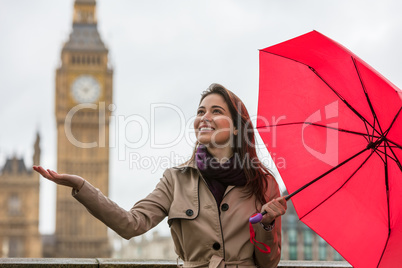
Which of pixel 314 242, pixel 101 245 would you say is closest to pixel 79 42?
pixel 101 245

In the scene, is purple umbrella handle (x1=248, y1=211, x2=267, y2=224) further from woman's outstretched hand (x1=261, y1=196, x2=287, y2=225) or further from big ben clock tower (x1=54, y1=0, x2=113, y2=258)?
big ben clock tower (x1=54, y1=0, x2=113, y2=258)

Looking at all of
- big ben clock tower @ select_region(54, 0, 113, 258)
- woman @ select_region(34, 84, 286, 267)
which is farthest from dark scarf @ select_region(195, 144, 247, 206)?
big ben clock tower @ select_region(54, 0, 113, 258)

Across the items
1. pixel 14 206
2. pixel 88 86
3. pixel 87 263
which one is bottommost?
pixel 14 206

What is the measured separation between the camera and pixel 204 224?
8.89ft

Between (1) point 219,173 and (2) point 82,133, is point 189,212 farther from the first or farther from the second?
(2) point 82,133

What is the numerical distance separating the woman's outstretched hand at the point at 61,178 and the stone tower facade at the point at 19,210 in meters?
38.5

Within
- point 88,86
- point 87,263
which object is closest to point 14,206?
point 88,86

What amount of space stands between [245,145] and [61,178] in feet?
2.67

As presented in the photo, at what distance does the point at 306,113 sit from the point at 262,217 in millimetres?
624

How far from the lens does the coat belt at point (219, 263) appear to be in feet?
8.73

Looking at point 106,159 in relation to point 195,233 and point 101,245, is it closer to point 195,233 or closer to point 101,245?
point 101,245

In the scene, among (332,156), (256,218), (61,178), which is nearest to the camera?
(61,178)

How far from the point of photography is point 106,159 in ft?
139

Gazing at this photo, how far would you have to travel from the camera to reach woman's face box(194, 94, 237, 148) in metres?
2.81
